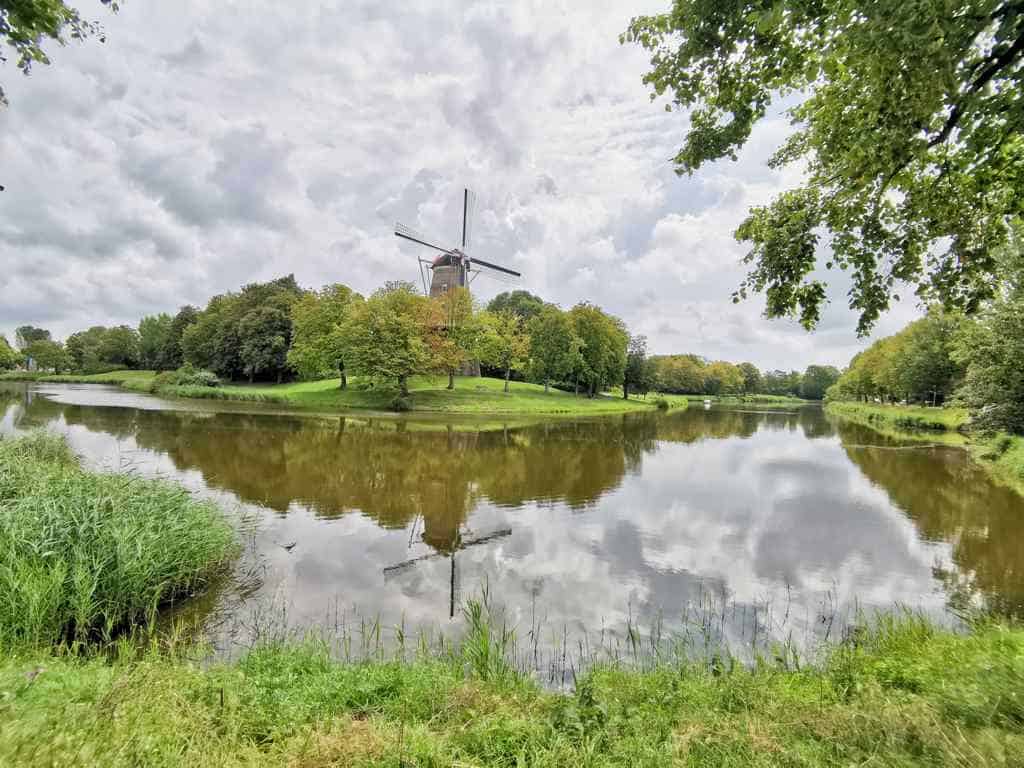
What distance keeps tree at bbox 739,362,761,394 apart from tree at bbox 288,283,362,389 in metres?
118

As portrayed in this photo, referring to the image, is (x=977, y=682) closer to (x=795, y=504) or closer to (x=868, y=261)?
(x=868, y=261)

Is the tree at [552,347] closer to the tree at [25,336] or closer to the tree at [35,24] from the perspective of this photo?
the tree at [35,24]

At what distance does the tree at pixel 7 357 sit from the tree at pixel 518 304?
91902 millimetres

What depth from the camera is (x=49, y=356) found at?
319ft

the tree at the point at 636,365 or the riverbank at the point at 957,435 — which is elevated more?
the tree at the point at 636,365

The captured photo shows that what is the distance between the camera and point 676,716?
4.26 m

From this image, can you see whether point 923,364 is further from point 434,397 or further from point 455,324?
point 434,397

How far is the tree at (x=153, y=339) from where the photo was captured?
Answer: 3149 inches

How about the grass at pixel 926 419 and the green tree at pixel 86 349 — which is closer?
the grass at pixel 926 419

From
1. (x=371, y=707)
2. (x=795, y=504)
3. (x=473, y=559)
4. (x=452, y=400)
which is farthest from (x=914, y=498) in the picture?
(x=452, y=400)

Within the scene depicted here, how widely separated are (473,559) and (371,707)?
5.35 m

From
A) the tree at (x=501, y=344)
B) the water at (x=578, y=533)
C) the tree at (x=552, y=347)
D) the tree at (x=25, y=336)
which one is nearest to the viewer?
the water at (x=578, y=533)

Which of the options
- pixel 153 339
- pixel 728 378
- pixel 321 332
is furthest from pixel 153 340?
pixel 728 378

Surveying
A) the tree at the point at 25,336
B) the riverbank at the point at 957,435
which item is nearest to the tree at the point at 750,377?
the riverbank at the point at 957,435
